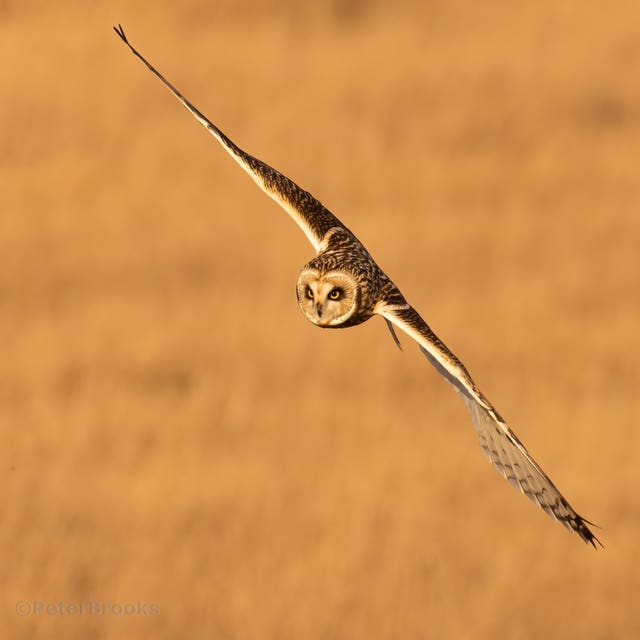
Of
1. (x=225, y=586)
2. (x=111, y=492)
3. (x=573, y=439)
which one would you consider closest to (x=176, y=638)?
(x=225, y=586)

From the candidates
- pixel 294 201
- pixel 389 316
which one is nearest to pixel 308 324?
pixel 294 201

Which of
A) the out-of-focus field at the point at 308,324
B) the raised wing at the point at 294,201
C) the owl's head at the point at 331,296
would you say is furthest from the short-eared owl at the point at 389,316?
the out-of-focus field at the point at 308,324

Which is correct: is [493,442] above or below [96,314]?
below

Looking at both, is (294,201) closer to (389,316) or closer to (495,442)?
(389,316)

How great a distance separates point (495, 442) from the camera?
5855 mm

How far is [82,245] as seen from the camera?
11.1 m

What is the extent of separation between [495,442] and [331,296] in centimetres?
65

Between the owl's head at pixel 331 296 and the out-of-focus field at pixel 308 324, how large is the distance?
223 centimetres

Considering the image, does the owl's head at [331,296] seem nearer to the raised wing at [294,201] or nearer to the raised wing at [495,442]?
the raised wing at [495,442]

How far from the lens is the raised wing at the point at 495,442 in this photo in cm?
542

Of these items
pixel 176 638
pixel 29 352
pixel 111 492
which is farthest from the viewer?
pixel 29 352

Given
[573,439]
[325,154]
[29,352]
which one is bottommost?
[573,439]

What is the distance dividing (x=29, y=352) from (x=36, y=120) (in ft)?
9.93

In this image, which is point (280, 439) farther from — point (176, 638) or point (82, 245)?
point (82, 245)
